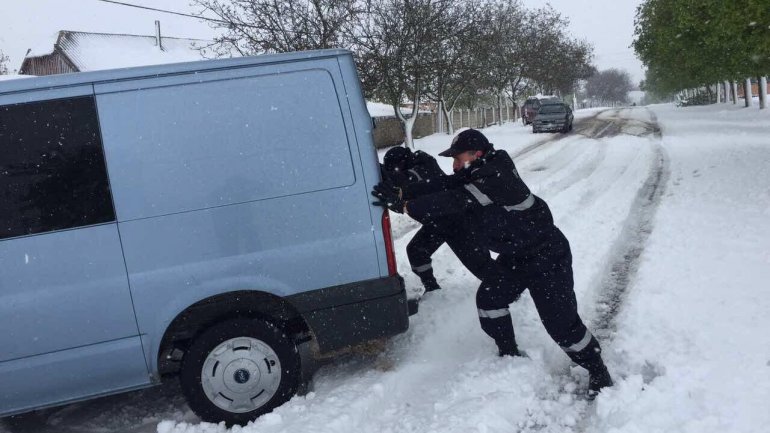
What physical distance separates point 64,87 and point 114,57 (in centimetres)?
3716

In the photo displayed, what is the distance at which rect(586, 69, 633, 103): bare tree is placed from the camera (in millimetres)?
130000

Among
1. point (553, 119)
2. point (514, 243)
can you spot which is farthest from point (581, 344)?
point (553, 119)

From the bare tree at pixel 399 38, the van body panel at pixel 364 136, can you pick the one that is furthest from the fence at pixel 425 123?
the van body panel at pixel 364 136

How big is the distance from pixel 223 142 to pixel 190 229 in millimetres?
539

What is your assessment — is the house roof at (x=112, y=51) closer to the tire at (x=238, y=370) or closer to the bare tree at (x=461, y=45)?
the bare tree at (x=461, y=45)

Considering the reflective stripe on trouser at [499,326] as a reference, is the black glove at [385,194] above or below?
above

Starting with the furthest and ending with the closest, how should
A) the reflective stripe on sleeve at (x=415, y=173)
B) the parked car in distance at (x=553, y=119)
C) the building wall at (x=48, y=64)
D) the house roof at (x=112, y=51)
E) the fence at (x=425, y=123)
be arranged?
1. the building wall at (x=48, y=64)
2. the house roof at (x=112, y=51)
3. the fence at (x=425, y=123)
4. the parked car in distance at (x=553, y=119)
5. the reflective stripe on sleeve at (x=415, y=173)

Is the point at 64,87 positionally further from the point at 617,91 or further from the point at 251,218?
the point at 617,91

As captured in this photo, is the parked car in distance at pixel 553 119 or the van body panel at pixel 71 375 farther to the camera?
the parked car in distance at pixel 553 119

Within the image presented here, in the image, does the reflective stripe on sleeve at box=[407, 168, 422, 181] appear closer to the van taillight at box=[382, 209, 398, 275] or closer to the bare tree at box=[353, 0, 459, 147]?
the van taillight at box=[382, 209, 398, 275]

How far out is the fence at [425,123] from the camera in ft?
101

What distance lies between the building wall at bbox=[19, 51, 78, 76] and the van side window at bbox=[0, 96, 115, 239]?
36444mm

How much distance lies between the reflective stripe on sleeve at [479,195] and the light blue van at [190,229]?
2.04 ft

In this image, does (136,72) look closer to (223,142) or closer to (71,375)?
(223,142)
